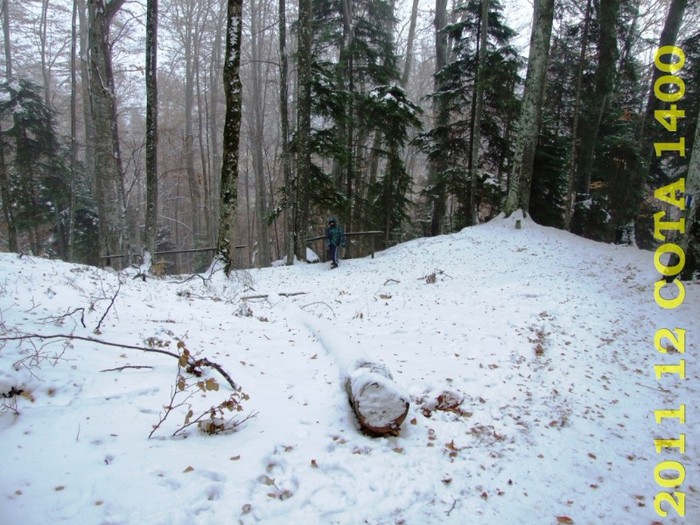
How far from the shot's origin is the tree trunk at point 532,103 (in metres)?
12.5

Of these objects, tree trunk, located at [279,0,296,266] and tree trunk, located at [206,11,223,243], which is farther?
tree trunk, located at [206,11,223,243]

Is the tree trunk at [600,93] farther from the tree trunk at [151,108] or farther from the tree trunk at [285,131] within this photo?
the tree trunk at [151,108]

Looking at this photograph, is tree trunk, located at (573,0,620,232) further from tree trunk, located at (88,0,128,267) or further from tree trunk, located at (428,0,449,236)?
tree trunk, located at (88,0,128,267)

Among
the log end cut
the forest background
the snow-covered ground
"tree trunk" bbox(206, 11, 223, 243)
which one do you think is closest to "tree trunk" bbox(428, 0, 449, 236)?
the forest background

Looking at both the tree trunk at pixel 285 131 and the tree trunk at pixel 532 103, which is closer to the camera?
the tree trunk at pixel 532 103

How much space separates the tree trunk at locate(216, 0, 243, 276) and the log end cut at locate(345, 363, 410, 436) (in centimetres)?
657

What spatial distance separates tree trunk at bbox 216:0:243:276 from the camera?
8.55 meters

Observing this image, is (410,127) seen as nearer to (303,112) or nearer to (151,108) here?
(303,112)

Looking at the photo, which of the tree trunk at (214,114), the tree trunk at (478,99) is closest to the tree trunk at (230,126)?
the tree trunk at (478,99)

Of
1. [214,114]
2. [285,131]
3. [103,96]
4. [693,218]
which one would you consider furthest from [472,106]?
[214,114]

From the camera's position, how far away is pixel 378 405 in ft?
11.3

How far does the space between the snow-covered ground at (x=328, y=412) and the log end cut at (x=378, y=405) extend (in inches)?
5.1

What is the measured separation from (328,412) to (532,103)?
12923 millimetres

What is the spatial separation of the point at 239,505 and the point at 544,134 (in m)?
16.9
